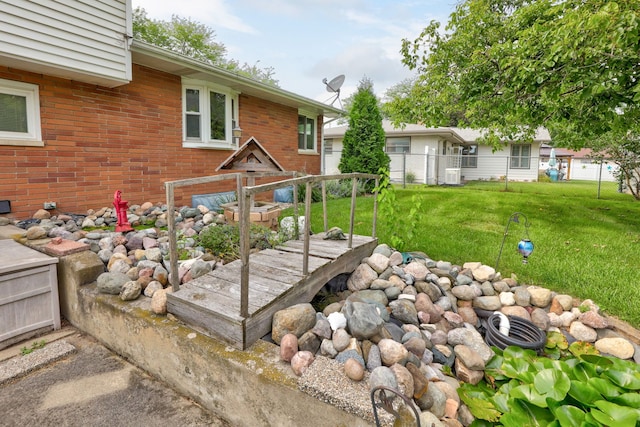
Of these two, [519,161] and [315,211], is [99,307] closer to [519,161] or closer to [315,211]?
[315,211]

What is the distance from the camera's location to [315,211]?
7.04 metres

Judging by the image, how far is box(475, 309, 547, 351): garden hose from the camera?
2.42 metres

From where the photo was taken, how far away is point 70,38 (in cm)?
448

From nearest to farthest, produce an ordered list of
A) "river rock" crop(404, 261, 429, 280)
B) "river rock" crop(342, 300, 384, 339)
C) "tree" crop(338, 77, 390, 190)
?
"river rock" crop(342, 300, 384, 339) < "river rock" crop(404, 261, 429, 280) < "tree" crop(338, 77, 390, 190)

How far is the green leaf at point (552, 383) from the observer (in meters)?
1.61

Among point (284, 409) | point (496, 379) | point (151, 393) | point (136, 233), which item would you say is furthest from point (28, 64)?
point (496, 379)

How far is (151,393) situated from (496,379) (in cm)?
225

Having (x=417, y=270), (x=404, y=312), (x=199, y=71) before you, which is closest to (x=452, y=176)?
Result: (x=199, y=71)

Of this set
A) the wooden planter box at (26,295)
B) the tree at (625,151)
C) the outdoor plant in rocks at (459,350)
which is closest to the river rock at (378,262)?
the outdoor plant in rocks at (459,350)

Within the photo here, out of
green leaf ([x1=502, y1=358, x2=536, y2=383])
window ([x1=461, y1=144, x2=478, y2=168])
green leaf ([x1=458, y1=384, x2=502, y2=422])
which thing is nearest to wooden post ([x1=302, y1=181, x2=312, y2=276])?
green leaf ([x1=458, y1=384, x2=502, y2=422])

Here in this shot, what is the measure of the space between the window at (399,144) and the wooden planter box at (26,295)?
15.7m

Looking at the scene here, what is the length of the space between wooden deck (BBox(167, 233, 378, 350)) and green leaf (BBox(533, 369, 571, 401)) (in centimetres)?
151

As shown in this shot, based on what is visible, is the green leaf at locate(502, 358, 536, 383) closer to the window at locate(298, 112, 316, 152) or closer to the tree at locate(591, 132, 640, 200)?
the window at locate(298, 112, 316, 152)

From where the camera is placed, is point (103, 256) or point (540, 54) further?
point (540, 54)
